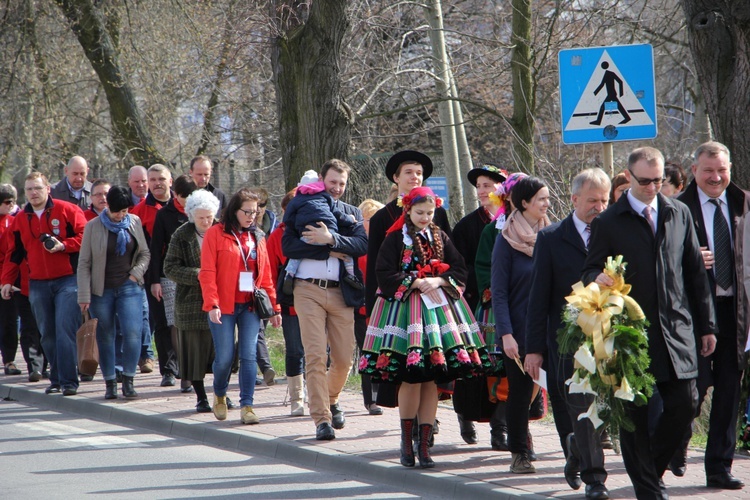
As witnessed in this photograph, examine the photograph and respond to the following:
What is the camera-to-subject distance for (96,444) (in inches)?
356

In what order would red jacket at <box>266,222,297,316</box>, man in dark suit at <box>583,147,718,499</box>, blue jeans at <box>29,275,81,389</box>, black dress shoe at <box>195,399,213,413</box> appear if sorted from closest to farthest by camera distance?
man in dark suit at <box>583,147,718,499</box>
black dress shoe at <box>195,399,213,413</box>
red jacket at <box>266,222,297,316</box>
blue jeans at <box>29,275,81,389</box>

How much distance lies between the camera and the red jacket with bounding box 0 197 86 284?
1138cm

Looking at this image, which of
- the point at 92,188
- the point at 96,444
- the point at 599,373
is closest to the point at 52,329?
the point at 92,188

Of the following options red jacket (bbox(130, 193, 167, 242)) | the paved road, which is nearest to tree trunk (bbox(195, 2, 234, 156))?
red jacket (bbox(130, 193, 167, 242))

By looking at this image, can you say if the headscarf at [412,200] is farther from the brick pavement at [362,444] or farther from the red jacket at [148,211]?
the red jacket at [148,211]

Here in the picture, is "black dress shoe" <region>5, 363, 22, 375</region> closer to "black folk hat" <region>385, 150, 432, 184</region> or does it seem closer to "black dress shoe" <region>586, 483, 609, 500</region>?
"black folk hat" <region>385, 150, 432, 184</region>

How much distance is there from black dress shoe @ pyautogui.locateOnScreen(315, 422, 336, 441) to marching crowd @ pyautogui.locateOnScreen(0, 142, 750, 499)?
0.06ft

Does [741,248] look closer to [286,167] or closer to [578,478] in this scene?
[578,478]

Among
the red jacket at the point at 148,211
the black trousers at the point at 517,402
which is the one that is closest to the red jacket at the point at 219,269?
the red jacket at the point at 148,211

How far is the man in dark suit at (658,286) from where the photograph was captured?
5.91 metres

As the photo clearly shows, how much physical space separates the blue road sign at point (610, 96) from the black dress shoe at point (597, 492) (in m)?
2.95

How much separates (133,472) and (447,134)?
Result: 990cm

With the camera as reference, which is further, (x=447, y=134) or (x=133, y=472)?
(x=447, y=134)

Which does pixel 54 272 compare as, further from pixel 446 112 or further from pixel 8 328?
pixel 446 112
